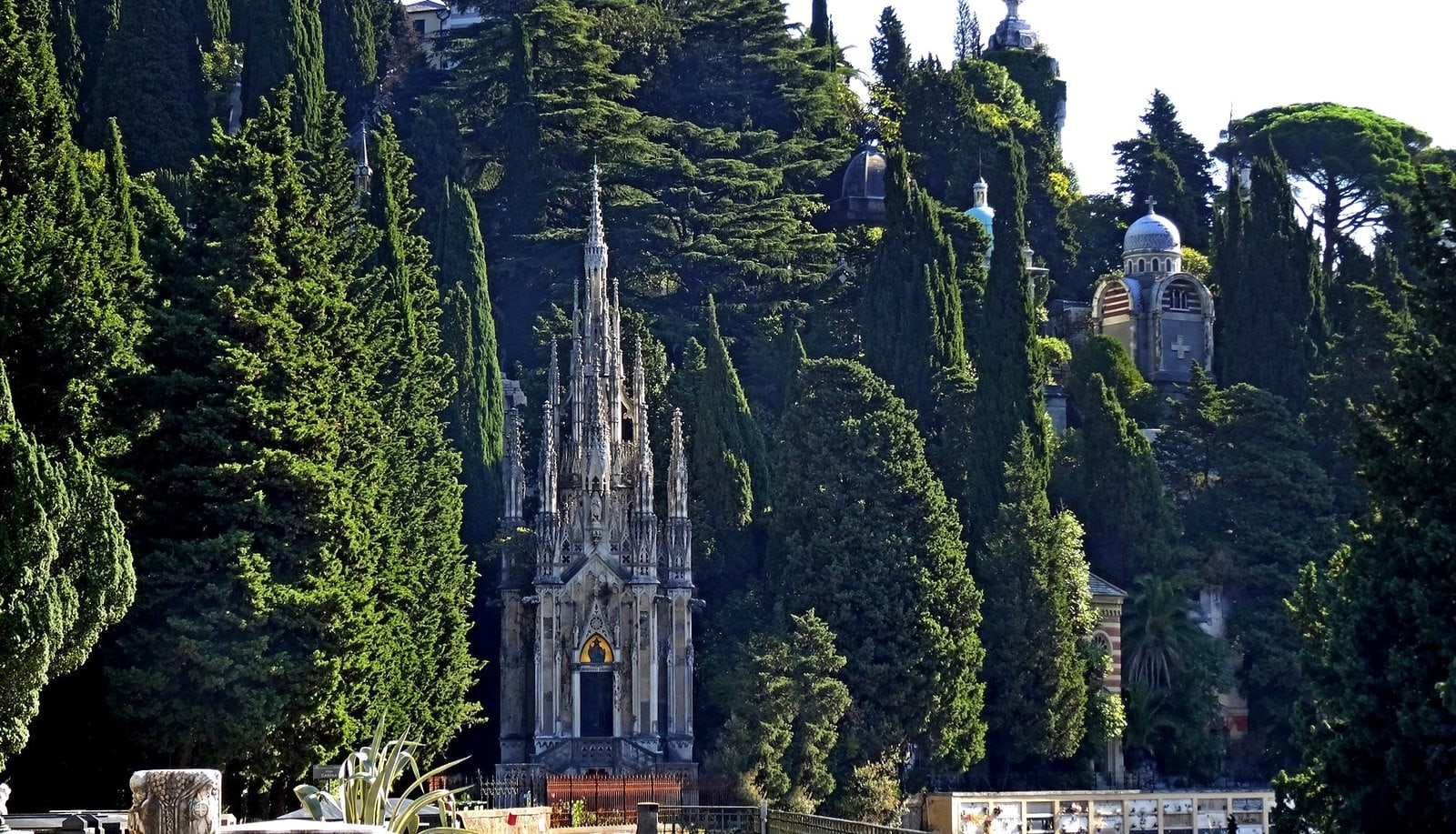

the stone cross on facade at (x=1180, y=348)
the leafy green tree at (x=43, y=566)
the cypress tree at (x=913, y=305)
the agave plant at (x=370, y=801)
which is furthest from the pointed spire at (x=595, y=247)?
the stone cross on facade at (x=1180, y=348)

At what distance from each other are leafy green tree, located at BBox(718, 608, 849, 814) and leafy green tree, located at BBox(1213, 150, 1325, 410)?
21.5m

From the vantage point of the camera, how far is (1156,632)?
6003 cm

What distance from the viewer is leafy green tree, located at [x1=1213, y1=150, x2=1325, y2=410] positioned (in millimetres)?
67062

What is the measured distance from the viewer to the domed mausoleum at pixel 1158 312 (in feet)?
263

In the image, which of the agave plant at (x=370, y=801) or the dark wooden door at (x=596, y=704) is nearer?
the agave plant at (x=370, y=801)

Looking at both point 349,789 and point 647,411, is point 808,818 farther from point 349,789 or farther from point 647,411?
point 647,411

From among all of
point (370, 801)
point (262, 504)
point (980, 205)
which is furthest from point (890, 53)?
point (370, 801)

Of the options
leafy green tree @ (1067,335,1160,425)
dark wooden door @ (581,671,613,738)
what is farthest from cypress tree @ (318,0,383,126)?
dark wooden door @ (581,671,613,738)

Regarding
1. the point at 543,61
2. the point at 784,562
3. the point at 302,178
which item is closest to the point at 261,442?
the point at 302,178

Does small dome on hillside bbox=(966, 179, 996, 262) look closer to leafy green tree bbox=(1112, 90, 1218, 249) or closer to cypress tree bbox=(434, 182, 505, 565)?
leafy green tree bbox=(1112, 90, 1218, 249)

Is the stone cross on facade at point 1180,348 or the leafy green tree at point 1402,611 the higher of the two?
the stone cross on facade at point 1180,348

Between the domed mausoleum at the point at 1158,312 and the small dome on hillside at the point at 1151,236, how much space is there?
1.2 inches

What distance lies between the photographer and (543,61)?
68.2 m

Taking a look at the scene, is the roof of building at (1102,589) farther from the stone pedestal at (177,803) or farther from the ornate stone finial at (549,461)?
the stone pedestal at (177,803)
